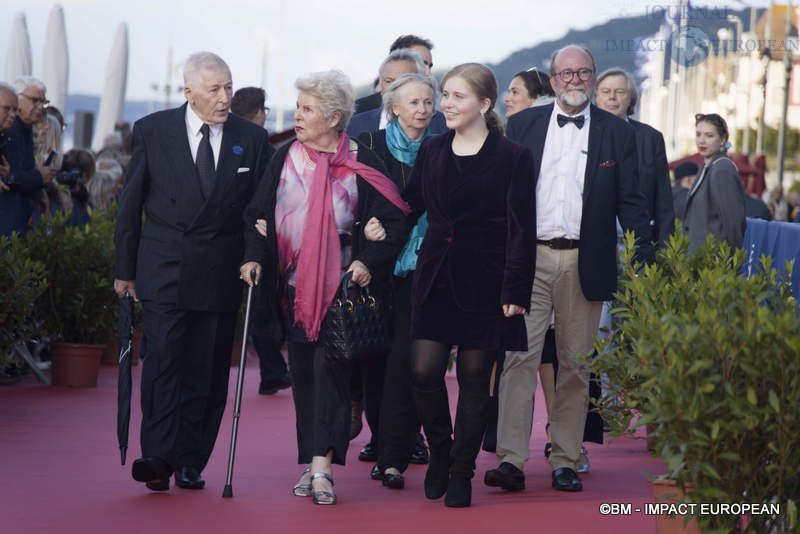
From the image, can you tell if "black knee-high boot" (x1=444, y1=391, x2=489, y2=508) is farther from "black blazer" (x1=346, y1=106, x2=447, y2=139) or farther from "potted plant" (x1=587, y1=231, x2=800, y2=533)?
"black blazer" (x1=346, y1=106, x2=447, y2=139)

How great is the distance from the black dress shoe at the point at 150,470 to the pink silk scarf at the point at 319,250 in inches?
37.3

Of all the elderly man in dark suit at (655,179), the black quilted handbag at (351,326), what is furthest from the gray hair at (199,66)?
the elderly man in dark suit at (655,179)

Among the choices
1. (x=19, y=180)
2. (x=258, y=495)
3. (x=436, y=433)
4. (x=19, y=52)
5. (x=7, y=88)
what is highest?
(x=19, y=52)

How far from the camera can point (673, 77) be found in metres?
104

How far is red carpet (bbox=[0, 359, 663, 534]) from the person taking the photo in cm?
567

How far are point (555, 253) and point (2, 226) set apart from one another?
5.09 m

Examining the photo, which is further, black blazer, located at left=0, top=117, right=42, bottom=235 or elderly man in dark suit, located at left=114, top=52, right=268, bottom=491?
black blazer, located at left=0, top=117, right=42, bottom=235

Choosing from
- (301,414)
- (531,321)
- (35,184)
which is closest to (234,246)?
(301,414)

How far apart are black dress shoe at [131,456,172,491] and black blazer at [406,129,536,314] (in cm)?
148

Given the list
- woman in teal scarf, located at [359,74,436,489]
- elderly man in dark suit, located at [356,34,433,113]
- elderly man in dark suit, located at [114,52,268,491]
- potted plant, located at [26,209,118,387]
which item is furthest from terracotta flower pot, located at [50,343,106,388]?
woman in teal scarf, located at [359,74,436,489]

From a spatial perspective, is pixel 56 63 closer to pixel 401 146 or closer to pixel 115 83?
pixel 115 83

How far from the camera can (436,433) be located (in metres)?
6.31

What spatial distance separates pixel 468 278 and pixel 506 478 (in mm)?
1166

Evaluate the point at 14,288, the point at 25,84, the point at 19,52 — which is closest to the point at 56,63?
the point at 19,52
